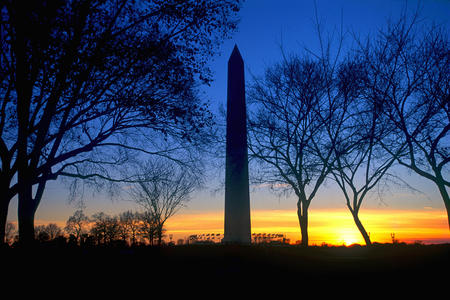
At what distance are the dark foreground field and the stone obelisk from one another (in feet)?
30.1

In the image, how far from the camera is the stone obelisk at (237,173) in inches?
627

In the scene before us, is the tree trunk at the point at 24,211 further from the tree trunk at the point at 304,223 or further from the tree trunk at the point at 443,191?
the tree trunk at the point at 443,191

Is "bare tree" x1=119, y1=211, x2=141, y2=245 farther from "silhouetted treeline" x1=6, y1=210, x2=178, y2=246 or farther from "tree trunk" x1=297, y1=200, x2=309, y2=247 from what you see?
"tree trunk" x1=297, y1=200, x2=309, y2=247

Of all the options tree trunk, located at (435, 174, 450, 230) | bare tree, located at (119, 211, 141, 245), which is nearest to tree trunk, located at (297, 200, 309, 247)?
tree trunk, located at (435, 174, 450, 230)

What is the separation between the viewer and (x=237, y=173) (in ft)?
52.2

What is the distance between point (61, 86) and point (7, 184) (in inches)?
140

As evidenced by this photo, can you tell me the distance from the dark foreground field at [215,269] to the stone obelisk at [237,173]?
30.1 ft

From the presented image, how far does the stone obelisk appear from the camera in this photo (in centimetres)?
1592

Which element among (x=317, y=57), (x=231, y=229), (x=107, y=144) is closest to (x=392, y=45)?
(x=317, y=57)

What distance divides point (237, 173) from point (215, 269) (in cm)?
1055

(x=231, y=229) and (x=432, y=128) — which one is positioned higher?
(x=432, y=128)

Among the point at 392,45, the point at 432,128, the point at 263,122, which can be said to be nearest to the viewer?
the point at 392,45

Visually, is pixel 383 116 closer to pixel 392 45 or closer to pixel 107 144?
pixel 392 45

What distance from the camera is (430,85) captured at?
13102 mm
